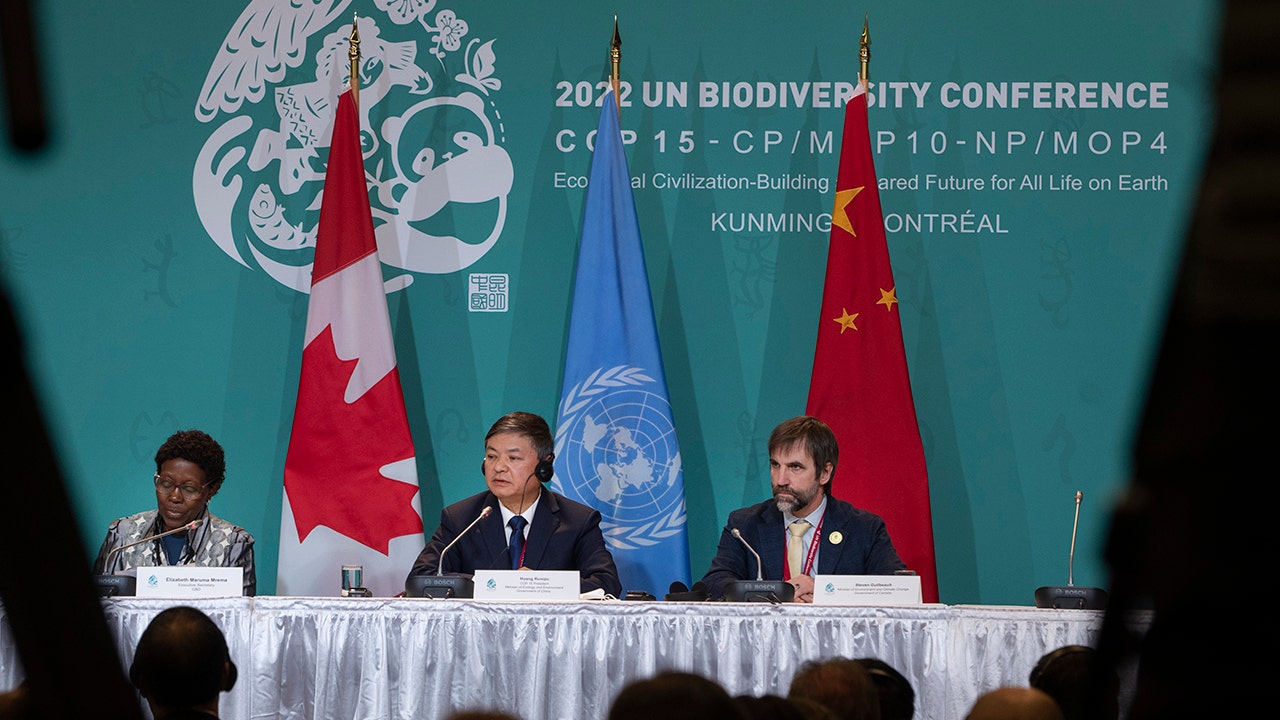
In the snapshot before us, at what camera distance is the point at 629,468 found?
484cm

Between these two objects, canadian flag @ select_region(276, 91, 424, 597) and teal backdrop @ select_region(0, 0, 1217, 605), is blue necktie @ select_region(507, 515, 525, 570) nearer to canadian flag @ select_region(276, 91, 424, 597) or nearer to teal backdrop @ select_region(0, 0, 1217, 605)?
canadian flag @ select_region(276, 91, 424, 597)

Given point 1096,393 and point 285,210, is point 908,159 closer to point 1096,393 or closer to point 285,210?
point 1096,393

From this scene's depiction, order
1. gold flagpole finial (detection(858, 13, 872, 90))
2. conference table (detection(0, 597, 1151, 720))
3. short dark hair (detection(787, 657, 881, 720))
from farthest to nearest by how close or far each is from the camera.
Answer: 1. gold flagpole finial (detection(858, 13, 872, 90))
2. conference table (detection(0, 597, 1151, 720))
3. short dark hair (detection(787, 657, 881, 720))

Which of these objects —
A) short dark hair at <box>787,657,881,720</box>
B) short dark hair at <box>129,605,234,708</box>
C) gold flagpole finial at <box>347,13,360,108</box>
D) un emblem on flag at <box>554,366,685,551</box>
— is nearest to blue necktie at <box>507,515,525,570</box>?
un emblem on flag at <box>554,366,685,551</box>

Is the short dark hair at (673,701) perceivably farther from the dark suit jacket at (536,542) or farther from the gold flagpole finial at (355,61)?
the gold flagpole finial at (355,61)

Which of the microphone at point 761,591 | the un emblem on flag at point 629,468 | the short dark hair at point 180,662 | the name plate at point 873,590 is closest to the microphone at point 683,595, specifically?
the microphone at point 761,591

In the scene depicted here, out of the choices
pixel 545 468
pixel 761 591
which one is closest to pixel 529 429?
pixel 545 468

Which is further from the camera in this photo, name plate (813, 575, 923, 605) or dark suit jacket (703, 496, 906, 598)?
dark suit jacket (703, 496, 906, 598)

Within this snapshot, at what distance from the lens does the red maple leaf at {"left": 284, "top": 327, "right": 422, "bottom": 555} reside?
482cm

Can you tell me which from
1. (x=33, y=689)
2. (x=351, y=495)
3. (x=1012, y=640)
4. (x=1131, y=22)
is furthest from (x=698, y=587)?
(x=33, y=689)

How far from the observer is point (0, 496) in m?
0.39

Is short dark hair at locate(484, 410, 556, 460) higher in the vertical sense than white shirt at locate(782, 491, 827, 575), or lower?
higher

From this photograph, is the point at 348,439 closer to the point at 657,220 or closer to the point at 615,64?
the point at 657,220

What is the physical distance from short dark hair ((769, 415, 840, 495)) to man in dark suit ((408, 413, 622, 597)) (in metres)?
0.69
